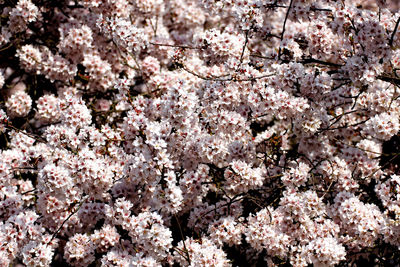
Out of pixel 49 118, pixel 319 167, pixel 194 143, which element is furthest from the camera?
pixel 49 118

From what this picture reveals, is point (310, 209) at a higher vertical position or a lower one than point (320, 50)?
lower

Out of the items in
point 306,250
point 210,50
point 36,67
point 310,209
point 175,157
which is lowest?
point 306,250

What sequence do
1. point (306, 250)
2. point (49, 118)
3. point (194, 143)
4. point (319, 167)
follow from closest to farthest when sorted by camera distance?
1. point (306, 250)
2. point (194, 143)
3. point (319, 167)
4. point (49, 118)

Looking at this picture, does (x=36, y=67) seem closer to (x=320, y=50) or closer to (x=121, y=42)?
(x=121, y=42)

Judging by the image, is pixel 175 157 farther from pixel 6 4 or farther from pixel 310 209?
pixel 6 4

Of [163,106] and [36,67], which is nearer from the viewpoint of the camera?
[163,106]

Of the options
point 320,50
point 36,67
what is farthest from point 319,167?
point 36,67
